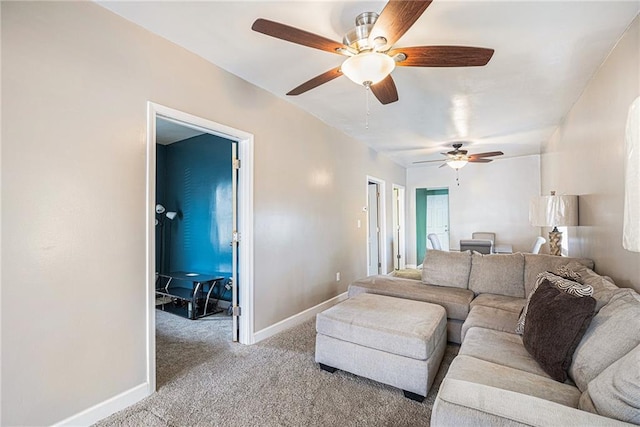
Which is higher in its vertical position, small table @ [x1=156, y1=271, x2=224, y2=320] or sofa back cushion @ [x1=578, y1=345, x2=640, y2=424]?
sofa back cushion @ [x1=578, y1=345, x2=640, y2=424]

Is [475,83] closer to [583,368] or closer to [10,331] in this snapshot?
[583,368]

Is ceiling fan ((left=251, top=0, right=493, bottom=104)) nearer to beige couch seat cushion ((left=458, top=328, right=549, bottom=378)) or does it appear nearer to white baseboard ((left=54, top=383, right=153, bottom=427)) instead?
beige couch seat cushion ((left=458, top=328, right=549, bottom=378))

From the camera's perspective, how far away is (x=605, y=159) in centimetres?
246

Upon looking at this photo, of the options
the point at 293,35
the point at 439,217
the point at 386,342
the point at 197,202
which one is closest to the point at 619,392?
the point at 386,342

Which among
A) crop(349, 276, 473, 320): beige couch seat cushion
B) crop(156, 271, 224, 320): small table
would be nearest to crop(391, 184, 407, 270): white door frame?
crop(349, 276, 473, 320): beige couch seat cushion

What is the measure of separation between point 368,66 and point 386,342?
1842 millimetres

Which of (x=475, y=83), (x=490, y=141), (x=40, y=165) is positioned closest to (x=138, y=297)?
(x=40, y=165)

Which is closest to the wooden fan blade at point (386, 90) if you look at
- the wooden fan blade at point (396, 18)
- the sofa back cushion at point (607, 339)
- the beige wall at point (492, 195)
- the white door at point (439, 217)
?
the wooden fan blade at point (396, 18)

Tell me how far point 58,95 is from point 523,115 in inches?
185

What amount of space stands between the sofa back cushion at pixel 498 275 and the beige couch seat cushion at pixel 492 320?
0.61m

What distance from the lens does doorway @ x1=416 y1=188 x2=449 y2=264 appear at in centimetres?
798

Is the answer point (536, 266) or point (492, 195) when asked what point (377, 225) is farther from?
point (536, 266)

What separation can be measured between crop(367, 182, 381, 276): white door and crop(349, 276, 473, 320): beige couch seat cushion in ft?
A: 7.64

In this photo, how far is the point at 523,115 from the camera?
13.0 feet
